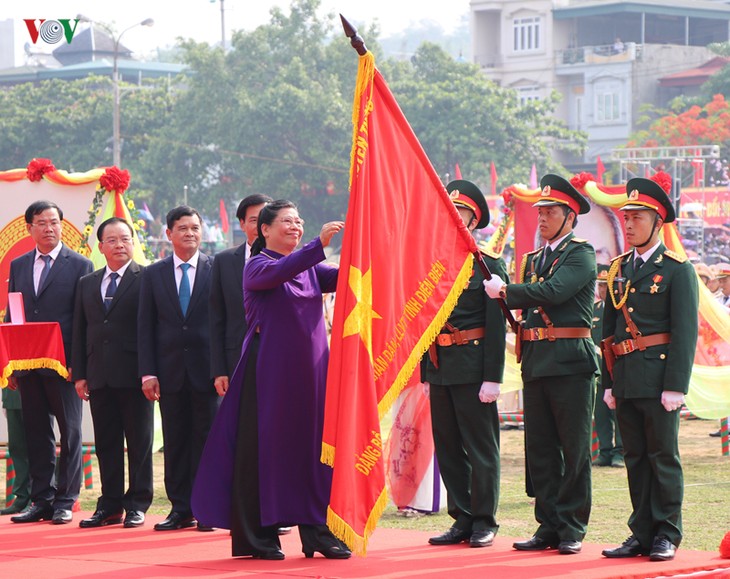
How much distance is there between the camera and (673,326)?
21.2ft

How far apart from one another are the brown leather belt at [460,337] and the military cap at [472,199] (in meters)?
0.59

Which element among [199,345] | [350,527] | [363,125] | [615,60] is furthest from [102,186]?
[615,60]

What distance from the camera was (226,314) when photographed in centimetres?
763

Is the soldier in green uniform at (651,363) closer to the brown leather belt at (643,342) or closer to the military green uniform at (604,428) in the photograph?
the brown leather belt at (643,342)

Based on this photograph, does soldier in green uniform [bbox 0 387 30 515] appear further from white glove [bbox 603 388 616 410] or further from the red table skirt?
white glove [bbox 603 388 616 410]

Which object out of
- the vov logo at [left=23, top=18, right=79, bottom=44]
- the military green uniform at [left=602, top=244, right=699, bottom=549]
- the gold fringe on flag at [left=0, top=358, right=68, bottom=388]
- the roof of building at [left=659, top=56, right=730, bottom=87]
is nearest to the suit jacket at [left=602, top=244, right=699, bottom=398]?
the military green uniform at [left=602, top=244, right=699, bottom=549]

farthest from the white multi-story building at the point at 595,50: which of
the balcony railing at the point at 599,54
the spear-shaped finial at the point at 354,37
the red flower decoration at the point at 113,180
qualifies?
the spear-shaped finial at the point at 354,37

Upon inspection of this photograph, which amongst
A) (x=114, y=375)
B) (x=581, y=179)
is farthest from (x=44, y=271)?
(x=581, y=179)

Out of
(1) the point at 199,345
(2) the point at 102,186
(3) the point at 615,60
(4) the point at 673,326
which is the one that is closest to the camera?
(4) the point at 673,326

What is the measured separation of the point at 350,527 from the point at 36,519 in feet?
9.66

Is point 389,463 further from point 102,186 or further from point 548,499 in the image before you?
point 102,186

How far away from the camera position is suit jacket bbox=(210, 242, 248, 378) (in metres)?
7.55

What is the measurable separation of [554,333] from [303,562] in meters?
1.57

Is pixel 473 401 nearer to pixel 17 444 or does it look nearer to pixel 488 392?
pixel 488 392
